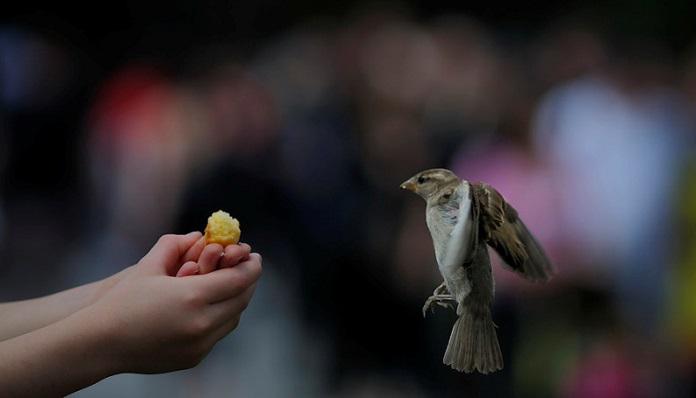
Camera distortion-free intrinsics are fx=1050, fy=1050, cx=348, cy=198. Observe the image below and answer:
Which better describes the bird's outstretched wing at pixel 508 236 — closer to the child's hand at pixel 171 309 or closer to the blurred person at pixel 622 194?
the child's hand at pixel 171 309

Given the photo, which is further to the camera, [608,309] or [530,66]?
[530,66]

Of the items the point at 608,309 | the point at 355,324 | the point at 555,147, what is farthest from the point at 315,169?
the point at 608,309

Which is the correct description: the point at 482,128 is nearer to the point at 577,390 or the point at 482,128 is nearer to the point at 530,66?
the point at 577,390

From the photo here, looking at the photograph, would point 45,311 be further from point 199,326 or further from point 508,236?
point 508,236

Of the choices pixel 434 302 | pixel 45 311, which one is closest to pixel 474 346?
pixel 434 302

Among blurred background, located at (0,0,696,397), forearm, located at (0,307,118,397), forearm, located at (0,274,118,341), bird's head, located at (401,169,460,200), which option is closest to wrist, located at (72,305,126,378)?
forearm, located at (0,307,118,397)

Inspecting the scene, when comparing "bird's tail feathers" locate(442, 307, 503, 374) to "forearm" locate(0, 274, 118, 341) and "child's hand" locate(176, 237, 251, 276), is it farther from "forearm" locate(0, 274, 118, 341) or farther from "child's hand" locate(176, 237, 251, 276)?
"forearm" locate(0, 274, 118, 341)
